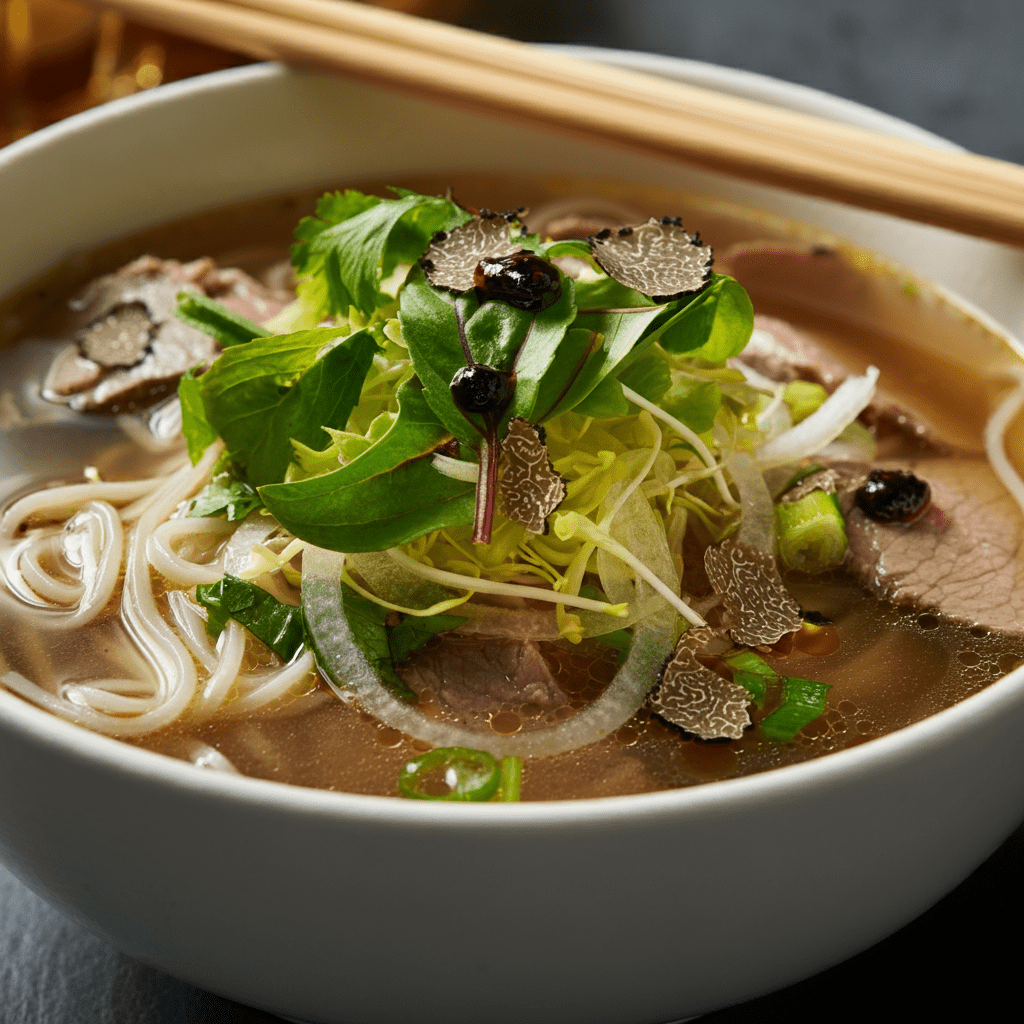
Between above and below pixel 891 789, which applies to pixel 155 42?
below

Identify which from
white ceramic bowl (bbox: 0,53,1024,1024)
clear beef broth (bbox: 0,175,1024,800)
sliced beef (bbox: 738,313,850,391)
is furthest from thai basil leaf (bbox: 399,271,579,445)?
sliced beef (bbox: 738,313,850,391)

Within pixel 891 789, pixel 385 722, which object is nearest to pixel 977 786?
pixel 891 789

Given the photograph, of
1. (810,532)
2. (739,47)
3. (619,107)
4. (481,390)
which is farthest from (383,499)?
(739,47)

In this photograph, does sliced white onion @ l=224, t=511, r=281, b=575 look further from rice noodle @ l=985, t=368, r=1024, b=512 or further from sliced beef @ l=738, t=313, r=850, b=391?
rice noodle @ l=985, t=368, r=1024, b=512

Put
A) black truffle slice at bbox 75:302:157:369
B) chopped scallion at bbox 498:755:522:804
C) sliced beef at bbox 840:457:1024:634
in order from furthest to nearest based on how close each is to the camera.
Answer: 1. black truffle slice at bbox 75:302:157:369
2. sliced beef at bbox 840:457:1024:634
3. chopped scallion at bbox 498:755:522:804

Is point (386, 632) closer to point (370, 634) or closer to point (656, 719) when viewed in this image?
point (370, 634)

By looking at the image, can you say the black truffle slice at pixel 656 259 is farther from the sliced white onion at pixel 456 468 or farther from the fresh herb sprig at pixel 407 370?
the sliced white onion at pixel 456 468

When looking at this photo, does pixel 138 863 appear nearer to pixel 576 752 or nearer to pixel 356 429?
pixel 576 752
